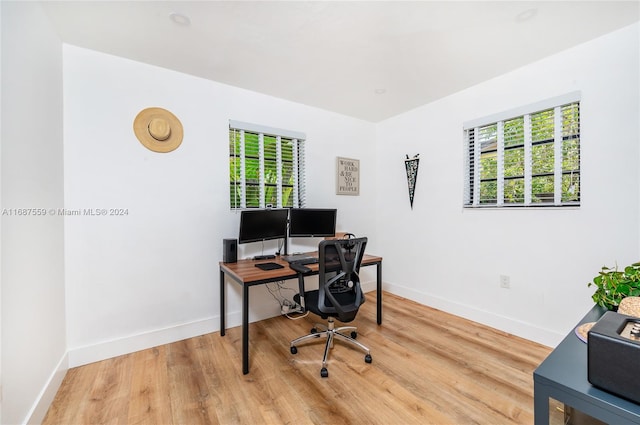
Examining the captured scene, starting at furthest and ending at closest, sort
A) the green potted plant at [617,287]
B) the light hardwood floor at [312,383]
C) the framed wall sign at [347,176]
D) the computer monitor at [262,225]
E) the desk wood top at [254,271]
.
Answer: the framed wall sign at [347,176]
the computer monitor at [262,225]
the desk wood top at [254,271]
the light hardwood floor at [312,383]
the green potted plant at [617,287]

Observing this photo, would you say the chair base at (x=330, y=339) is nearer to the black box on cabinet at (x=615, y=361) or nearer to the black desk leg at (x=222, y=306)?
the black desk leg at (x=222, y=306)

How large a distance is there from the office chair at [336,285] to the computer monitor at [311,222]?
0.71m

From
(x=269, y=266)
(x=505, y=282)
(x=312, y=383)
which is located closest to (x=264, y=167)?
(x=269, y=266)

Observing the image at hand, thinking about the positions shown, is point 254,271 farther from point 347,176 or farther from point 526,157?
point 526,157

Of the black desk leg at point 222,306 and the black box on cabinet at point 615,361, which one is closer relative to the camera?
the black box on cabinet at point 615,361

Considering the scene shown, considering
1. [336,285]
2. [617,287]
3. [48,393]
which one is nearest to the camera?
[617,287]

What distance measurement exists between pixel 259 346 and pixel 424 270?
217 centimetres

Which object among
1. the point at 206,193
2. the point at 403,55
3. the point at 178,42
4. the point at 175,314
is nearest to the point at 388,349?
the point at 175,314

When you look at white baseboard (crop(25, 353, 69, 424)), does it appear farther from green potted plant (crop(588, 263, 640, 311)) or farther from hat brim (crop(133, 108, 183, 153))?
green potted plant (crop(588, 263, 640, 311))

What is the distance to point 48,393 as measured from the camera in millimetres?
1696

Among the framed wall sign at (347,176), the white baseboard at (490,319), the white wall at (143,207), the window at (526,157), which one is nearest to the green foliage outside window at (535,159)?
the window at (526,157)

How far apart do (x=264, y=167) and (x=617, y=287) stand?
9.38ft

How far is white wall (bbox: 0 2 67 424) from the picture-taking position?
135cm

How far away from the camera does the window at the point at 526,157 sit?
7.51 ft
